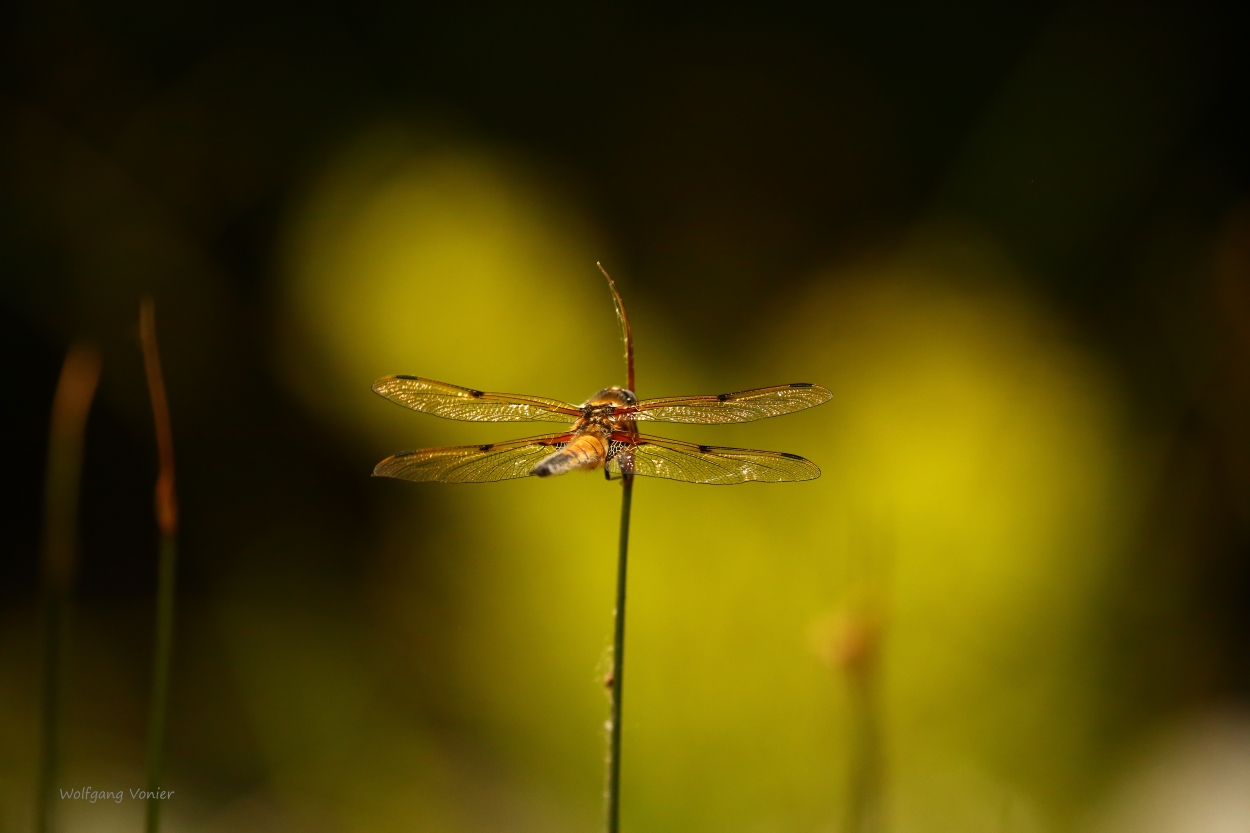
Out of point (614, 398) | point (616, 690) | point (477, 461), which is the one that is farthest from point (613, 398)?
point (616, 690)

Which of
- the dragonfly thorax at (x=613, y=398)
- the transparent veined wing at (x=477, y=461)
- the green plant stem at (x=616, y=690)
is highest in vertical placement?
the dragonfly thorax at (x=613, y=398)

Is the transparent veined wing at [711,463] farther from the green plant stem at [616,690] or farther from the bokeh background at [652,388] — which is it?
the bokeh background at [652,388]

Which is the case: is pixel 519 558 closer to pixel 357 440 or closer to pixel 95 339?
pixel 357 440

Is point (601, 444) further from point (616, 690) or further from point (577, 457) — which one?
point (616, 690)

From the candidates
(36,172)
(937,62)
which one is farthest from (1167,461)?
(36,172)

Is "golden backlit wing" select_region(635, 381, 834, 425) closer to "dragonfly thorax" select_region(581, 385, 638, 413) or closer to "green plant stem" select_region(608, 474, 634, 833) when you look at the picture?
"dragonfly thorax" select_region(581, 385, 638, 413)

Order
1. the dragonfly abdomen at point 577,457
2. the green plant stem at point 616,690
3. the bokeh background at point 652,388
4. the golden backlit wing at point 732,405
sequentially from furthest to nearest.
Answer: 1. the bokeh background at point 652,388
2. the golden backlit wing at point 732,405
3. the dragonfly abdomen at point 577,457
4. the green plant stem at point 616,690

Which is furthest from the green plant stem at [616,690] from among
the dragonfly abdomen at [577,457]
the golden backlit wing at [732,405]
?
the golden backlit wing at [732,405]

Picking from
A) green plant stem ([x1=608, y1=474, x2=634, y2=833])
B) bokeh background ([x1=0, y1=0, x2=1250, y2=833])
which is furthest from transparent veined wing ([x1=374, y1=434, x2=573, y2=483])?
bokeh background ([x1=0, y1=0, x2=1250, y2=833])
